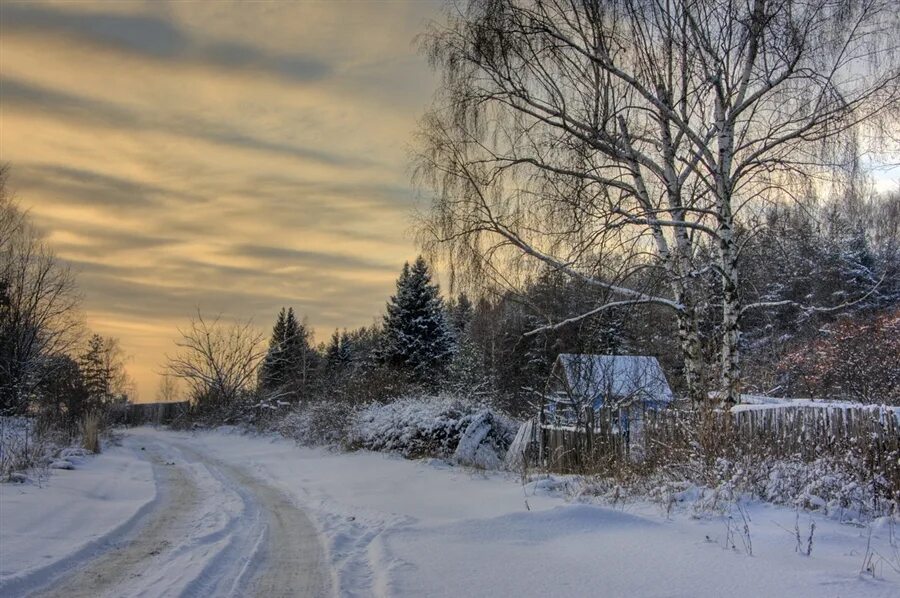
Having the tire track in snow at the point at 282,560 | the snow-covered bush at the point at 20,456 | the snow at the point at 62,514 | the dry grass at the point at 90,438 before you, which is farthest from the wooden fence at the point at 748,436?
the dry grass at the point at 90,438

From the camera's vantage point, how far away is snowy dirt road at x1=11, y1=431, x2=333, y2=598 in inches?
189

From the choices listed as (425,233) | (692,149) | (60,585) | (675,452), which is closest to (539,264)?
(425,233)

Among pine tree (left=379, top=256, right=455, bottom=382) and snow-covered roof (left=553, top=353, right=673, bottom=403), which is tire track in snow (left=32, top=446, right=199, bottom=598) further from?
pine tree (left=379, top=256, right=455, bottom=382)

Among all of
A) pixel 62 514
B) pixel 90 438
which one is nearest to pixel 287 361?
pixel 90 438

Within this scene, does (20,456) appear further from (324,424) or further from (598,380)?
(598,380)

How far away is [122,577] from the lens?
5.14 metres

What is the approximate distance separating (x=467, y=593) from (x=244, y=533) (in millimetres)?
3716

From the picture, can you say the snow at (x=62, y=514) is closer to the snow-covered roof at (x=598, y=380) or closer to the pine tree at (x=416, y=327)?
the snow-covered roof at (x=598, y=380)

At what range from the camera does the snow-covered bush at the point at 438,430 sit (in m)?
15.1

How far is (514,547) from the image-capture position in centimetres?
575

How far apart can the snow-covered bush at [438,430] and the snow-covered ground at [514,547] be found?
187 inches

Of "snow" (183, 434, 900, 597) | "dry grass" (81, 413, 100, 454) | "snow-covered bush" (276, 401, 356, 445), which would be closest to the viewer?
"snow" (183, 434, 900, 597)

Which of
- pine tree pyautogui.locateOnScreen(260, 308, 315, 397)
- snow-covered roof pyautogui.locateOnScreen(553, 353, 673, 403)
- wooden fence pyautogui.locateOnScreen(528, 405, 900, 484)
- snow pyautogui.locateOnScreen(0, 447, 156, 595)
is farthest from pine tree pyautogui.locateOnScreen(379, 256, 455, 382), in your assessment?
wooden fence pyautogui.locateOnScreen(528, 405, 900, 484)

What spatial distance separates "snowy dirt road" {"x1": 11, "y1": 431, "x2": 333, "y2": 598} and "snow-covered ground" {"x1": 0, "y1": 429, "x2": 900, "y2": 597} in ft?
0.17
